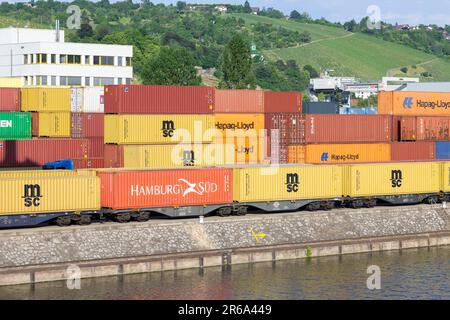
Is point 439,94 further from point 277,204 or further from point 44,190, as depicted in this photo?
point 44,190

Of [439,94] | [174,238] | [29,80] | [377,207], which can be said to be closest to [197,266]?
[174,238]

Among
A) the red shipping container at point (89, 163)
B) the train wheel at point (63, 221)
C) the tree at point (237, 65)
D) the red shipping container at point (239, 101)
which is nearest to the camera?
the train wheel at point (63, 221)

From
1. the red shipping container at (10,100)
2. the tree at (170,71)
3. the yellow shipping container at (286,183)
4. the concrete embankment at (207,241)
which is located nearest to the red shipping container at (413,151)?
the concrete embankment at (207,241)

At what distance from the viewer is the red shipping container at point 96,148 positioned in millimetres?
70875

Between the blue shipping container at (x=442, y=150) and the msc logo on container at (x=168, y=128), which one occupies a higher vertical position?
the msc logo on container at (x=168, y=128)

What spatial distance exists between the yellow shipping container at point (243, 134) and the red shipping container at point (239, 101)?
1.30ft

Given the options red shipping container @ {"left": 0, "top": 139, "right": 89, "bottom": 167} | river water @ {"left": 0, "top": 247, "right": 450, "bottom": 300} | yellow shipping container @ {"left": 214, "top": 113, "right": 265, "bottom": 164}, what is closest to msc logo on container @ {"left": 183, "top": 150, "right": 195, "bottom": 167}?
yellow shipping container @ {"left": 214, "top": 113, "right": 265, "bottom": 164}

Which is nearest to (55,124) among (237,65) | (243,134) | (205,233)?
(243,134)

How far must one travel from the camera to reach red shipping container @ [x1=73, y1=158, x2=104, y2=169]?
221 feet

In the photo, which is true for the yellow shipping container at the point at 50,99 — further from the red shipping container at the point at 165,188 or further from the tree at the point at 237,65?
the tree at the point at 237,65

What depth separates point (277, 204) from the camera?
6444 centimetres

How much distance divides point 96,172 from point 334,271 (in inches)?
655

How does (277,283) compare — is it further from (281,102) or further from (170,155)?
(281,102)

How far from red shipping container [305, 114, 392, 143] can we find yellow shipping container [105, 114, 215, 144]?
375 inches
